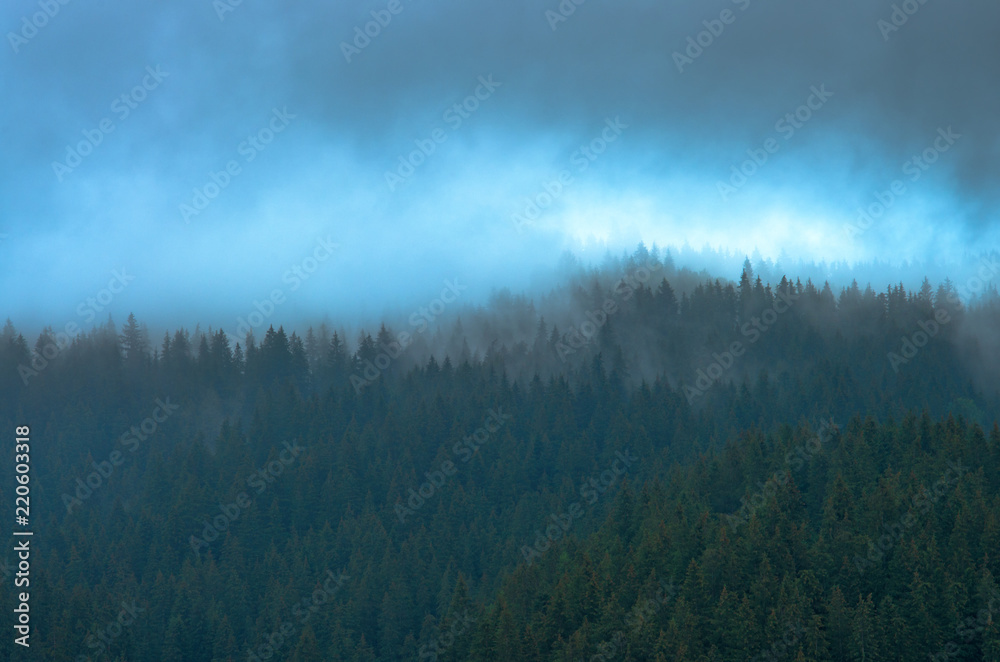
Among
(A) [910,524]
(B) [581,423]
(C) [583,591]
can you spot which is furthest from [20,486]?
(A) [910,524]

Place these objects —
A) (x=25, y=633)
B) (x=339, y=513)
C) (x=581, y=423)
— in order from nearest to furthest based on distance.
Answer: (x=25, y=633) → (x=339, y=513) → (x=581, y=423)

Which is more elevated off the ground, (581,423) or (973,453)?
(581,423)

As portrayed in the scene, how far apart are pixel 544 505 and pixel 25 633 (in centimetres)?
7104

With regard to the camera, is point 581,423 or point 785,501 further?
point 581,423

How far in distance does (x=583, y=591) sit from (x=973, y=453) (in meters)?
47.7

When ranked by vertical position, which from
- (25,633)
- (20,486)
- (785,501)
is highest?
(20,486)

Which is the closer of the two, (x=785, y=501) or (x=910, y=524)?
(x=910, y=524)

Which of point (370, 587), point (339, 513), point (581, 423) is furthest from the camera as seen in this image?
point (581, 423)

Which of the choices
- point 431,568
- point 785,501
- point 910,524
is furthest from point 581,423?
point 910,524

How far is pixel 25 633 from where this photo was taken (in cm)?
12069

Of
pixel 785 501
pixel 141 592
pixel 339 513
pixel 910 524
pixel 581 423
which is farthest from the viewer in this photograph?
pixel 581 423

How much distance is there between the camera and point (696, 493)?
12312 cm

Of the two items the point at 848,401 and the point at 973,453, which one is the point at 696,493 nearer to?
the point at 973,453

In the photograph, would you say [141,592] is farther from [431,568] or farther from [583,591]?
[583,591]
